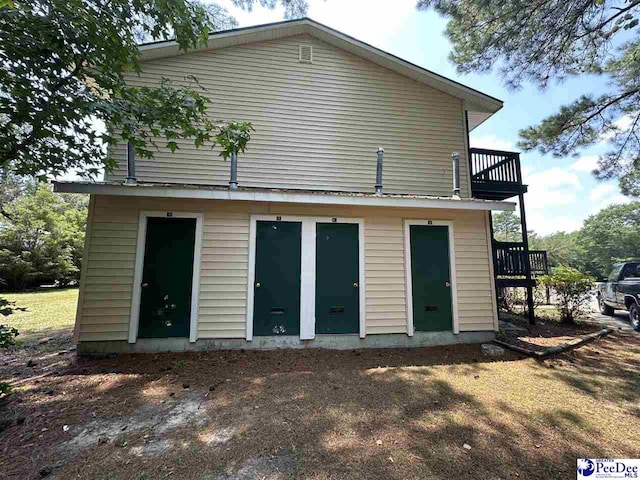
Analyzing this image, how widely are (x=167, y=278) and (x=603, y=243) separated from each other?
192 feet

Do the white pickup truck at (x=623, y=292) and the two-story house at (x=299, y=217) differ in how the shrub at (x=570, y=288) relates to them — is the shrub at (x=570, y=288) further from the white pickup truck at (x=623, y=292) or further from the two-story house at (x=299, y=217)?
the two-story house at (x=299, y=217)

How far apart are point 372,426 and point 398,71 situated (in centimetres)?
718

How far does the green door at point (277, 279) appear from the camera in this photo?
5043mm

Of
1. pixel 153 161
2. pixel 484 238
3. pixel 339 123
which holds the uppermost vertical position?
pixel 339 123

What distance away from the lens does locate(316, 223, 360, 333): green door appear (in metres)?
5.20

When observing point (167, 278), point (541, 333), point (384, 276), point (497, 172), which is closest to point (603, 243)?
point (497, 172)

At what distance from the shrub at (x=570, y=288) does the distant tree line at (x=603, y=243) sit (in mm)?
39729

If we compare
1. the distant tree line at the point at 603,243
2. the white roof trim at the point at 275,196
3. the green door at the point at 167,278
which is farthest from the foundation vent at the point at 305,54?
the distant tree line at the point at 603,243

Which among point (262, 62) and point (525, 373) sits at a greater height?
point (262, 62)

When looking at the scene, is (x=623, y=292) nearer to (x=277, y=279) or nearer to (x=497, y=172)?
(x=497, y=172)

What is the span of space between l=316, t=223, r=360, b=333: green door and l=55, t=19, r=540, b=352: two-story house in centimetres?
3

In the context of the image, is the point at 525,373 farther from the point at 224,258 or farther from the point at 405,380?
the point at 224,258

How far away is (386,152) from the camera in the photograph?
20.9 ft

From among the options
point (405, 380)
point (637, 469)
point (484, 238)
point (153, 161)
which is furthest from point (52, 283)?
point (637, 469)
